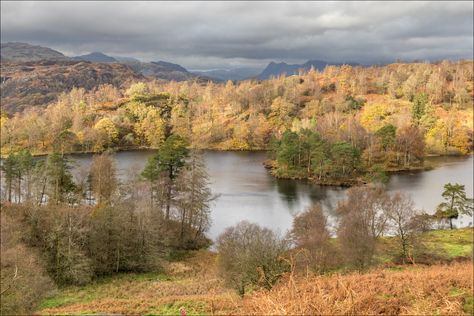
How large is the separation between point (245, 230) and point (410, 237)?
45.0ft

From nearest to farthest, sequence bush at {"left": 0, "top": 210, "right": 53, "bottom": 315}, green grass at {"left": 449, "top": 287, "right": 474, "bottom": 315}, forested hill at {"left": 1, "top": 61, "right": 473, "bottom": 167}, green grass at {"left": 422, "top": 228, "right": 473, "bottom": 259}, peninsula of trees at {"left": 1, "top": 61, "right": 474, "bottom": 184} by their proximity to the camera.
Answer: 1. green grass at {"left": 449, "top": 287, "right": 474, "bottom": 315}
2. bush at {"left": 0, "top": 210, "right": 53, "bottom": 315}
3. green grass at {"left": 422, "top": 228, "right": 473, "bottom": 259}
4. peninsula of trees at {"left": 1, "top": 61, "right": 474, "bottom": 184}
5. forested hill at {"left": 1, "top": 61, "right": 473, "bottom": 167}

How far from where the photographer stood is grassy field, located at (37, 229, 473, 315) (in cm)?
633

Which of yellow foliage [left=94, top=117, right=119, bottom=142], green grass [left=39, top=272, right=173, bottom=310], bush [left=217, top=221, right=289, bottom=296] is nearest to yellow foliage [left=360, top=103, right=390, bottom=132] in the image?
yellow foliage [left=94, top=117, right=119, bottom=142]

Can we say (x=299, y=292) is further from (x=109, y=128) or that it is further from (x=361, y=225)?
(x=109, y=128)

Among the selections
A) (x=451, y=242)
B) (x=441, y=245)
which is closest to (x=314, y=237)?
(x=441, y=245)

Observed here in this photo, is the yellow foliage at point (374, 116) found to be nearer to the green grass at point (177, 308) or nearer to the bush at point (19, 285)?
the green grass at point (177, 308)

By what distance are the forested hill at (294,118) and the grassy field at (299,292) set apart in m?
43.5

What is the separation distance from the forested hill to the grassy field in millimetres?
43464

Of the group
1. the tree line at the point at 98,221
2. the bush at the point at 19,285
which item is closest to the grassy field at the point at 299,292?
the tree line at the point at 98,221

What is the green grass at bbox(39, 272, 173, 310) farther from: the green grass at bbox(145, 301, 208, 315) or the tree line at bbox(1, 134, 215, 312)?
the green grass at bbox(145, 301, 208, 315)

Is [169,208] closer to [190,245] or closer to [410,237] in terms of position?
[190,245]

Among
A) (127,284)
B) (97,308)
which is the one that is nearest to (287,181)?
(127,284)

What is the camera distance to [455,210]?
47719mm

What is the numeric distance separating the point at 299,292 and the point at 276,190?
58407mm
